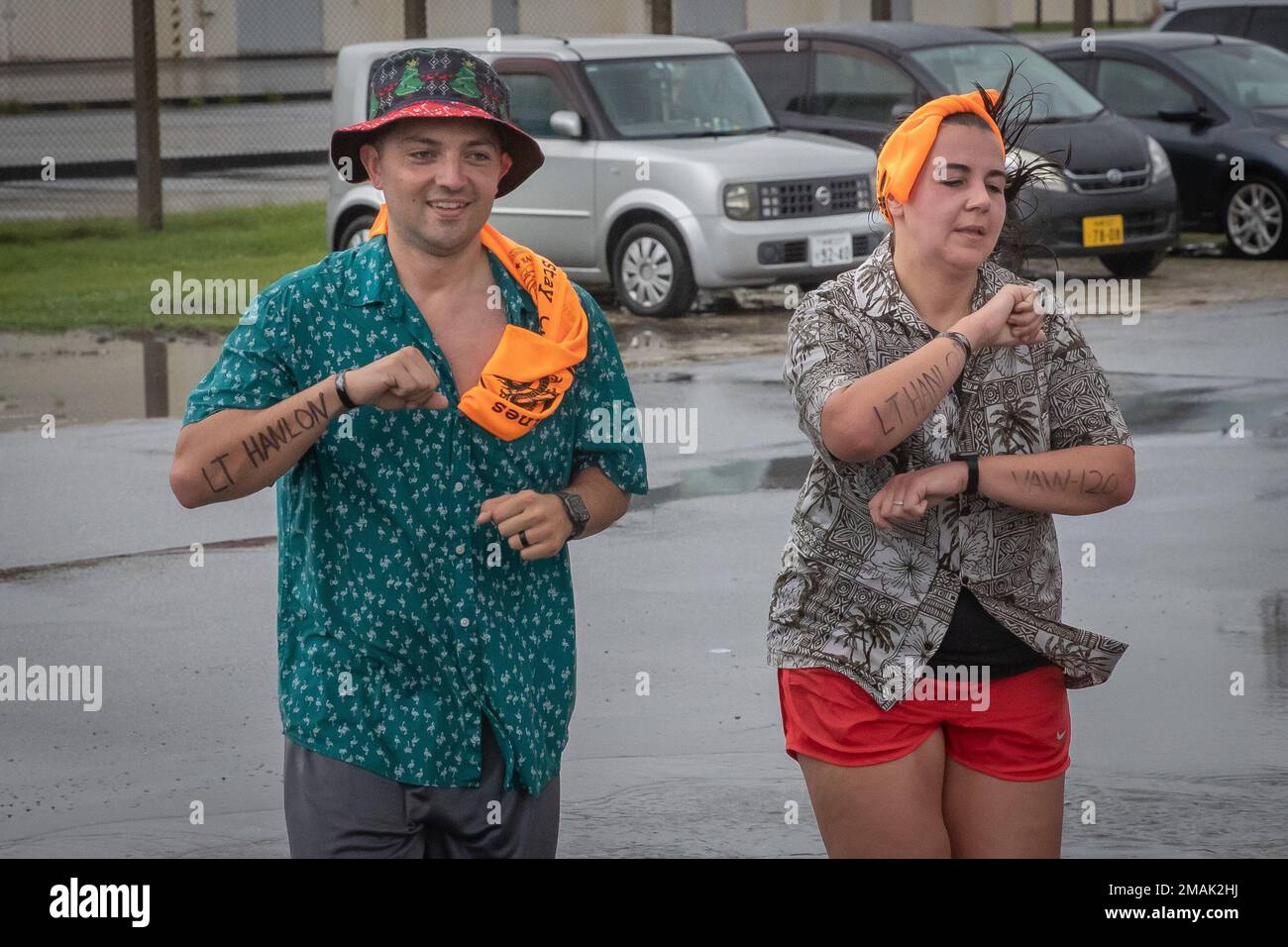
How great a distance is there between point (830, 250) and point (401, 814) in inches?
498

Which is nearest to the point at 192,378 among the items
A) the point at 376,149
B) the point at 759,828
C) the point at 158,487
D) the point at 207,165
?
the point at 158,487

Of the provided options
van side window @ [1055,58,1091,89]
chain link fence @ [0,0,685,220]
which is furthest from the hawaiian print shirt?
van side window @ [1055,58,1091,89]

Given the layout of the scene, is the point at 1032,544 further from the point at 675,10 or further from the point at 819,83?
the point at 675,10

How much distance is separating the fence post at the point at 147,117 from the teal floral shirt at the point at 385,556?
17.2m

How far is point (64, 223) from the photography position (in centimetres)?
2148

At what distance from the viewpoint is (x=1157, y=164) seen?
17.4 metres

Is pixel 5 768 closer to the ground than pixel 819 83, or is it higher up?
closer to the ground

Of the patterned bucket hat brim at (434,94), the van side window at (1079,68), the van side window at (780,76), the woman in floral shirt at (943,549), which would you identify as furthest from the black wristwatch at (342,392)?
the van side window at (1079,68)

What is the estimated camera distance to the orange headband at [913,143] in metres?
3.82

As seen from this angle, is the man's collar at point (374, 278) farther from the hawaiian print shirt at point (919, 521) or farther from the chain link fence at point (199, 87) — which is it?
the chain link fence at point (199, 87)

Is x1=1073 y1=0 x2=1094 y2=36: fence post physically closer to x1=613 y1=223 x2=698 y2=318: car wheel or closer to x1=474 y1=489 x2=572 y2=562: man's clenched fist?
x1=613 y1=223 x2=698 y2=318: car wheel

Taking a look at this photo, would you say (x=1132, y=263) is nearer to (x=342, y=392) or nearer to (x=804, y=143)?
(x=804, y=143)

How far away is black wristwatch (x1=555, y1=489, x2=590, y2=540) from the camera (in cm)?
360
